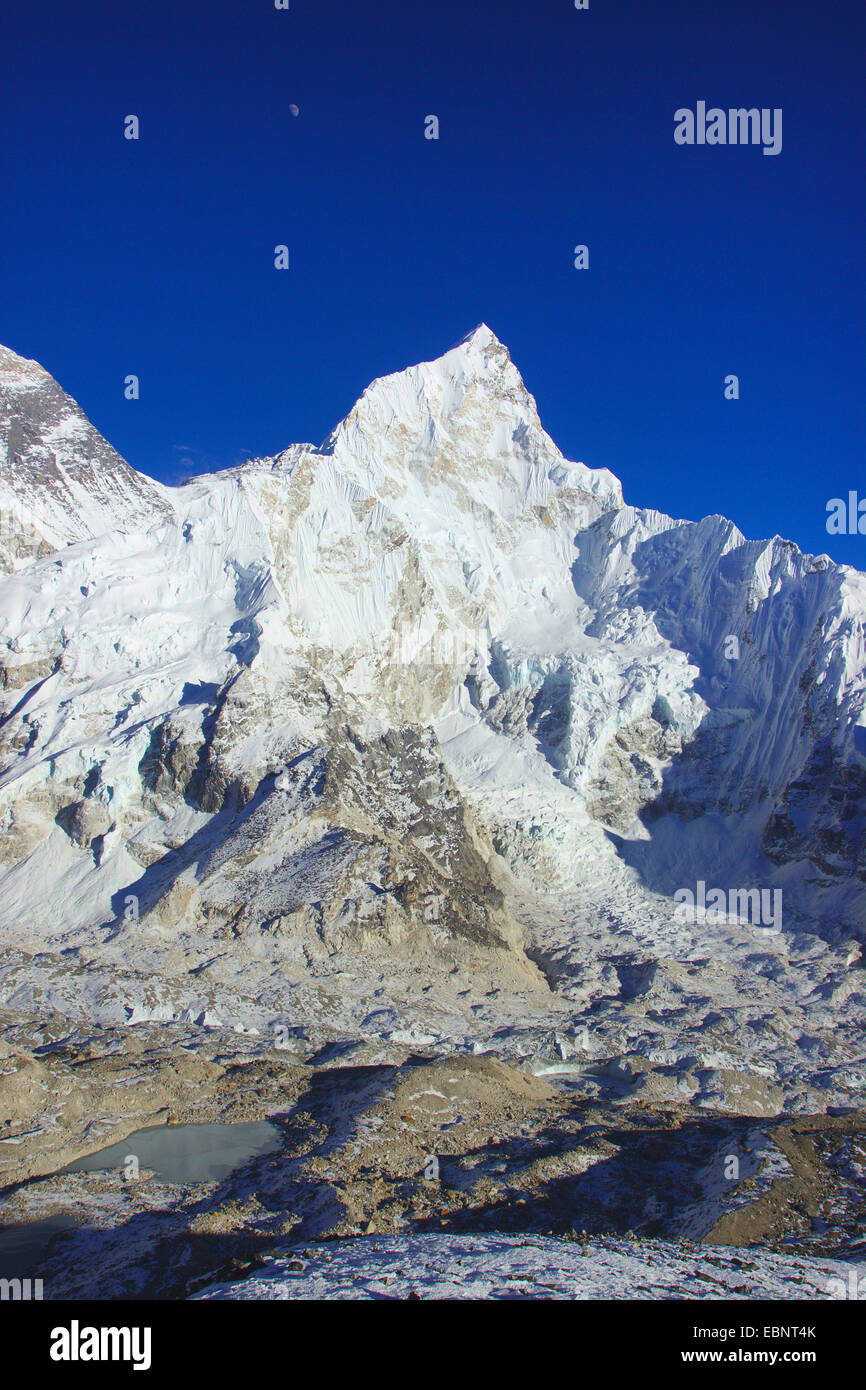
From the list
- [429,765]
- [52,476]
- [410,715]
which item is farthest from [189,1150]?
[52,476]

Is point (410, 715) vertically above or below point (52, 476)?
below

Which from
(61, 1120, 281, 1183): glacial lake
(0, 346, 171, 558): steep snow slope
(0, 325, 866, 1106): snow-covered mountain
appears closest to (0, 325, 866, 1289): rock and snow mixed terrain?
(0, 325, 866, 1106): snow-covered mountain

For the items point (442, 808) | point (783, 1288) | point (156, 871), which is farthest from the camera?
point (442, 808)

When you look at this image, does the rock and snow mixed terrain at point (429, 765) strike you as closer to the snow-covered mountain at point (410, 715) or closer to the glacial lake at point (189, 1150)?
the snow-covered mountain at point (410, 715)

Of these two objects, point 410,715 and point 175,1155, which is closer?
point 175,1155

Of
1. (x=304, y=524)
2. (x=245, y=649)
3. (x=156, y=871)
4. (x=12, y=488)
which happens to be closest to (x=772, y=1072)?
(x=156, y=871)

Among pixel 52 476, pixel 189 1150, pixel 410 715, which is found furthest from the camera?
pixel 52 476

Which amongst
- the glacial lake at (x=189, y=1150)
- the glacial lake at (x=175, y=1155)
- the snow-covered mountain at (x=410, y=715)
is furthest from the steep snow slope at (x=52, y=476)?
the glacial lake at (x=175, y=1155)

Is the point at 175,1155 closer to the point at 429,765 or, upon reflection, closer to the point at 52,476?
the point at 429,765
